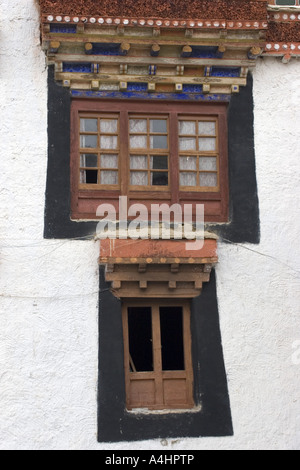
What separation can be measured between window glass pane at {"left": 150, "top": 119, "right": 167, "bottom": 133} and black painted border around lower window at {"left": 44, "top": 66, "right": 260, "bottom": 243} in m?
0.83

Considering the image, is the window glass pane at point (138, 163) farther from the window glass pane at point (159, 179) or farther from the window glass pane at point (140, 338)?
the window glass pane at point (140, 338)

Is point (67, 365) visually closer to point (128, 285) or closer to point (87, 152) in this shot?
point (128, 285)

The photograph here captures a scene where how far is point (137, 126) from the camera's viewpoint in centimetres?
934

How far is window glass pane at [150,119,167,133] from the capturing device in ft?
30.7

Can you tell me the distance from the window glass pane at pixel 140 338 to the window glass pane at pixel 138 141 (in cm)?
204

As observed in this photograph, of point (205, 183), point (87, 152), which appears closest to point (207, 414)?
point (205, 183)

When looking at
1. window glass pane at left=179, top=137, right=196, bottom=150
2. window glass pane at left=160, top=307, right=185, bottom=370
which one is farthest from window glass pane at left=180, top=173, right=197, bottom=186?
window glass pane at left=160, top=307, right=185, bottom=370

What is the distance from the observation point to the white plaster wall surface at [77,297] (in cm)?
841

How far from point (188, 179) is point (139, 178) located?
624 millimetres

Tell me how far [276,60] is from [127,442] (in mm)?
5183

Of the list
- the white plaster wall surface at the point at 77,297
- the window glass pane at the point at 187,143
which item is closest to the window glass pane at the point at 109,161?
the white plaster wall surface at the point at 77,297

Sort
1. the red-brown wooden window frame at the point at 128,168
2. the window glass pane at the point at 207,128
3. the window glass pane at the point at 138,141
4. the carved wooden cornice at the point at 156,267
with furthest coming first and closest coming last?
the window glass pane at the point at 207,128, the window glass pane at the point at 138,141, the red-brown wooden window frame at the point at 128,168, the carved wooden cornice at the point at 156,267

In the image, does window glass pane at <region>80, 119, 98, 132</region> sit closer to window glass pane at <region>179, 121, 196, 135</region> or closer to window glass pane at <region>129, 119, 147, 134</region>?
window glass pane at <region>129, 119, 147, 134</region>

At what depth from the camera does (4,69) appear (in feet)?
30.1
